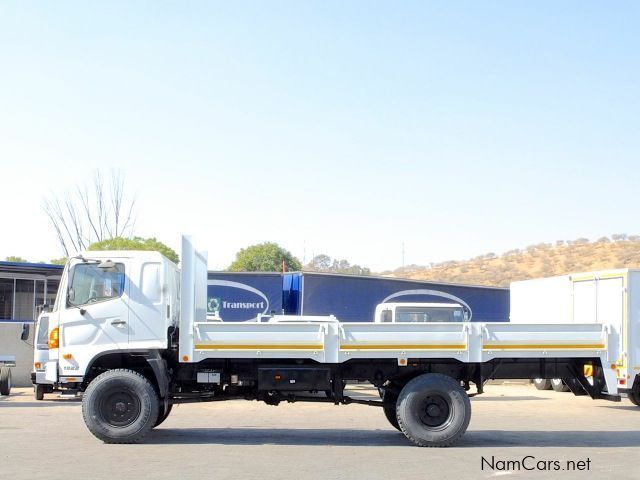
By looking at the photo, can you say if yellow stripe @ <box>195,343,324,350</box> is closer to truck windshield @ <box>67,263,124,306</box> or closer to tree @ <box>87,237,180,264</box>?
truck windshield @ <box>67,263,124,306</box>

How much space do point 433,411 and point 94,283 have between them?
213 inches

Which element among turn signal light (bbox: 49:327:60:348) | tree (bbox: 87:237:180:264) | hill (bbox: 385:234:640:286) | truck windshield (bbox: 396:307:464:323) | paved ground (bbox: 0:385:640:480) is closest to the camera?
paved ground (bbox: 0:385:640:480)

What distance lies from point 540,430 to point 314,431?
394 centimetres

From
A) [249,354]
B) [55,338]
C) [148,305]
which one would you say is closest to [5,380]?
[55,338]

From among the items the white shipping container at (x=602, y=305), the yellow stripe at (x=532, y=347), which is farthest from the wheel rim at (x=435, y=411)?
the white shipping container at (x=602, y=305)

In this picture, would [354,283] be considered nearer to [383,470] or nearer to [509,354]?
[509,354]

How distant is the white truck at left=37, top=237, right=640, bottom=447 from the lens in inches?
483

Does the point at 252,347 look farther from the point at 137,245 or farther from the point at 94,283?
the point at 137,245

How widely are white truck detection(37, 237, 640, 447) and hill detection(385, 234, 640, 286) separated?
156 feet

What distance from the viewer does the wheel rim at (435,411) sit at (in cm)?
1230

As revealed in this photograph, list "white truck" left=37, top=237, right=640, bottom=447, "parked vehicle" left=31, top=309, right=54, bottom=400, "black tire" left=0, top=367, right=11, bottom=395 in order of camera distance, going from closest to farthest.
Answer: "white truck" left=37, top=237, right=640, bottom=447, "parked vehicle" left=31, top=309, right=54, bottom=400, "black tire" left=0, top=367, right=11, bottom=395

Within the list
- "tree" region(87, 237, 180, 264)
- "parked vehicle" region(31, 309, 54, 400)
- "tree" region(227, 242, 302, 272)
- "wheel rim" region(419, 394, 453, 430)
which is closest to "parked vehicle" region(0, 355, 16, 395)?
"parked vehicle" region(31, 309, 54, 400)

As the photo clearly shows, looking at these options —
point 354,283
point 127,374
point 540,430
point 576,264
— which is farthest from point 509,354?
point 576,264

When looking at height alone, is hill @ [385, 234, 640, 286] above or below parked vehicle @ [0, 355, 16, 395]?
above
